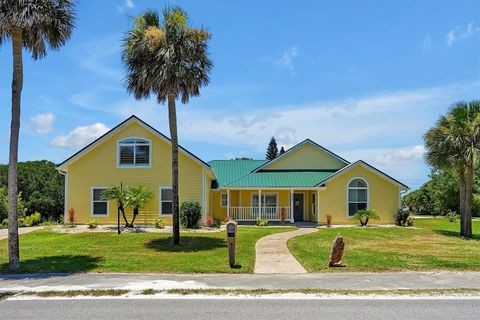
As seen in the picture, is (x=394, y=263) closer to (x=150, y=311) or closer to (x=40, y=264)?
(x=150, y=311)

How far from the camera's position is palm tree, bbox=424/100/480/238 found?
23.0m

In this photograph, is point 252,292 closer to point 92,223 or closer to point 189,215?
point 189,215

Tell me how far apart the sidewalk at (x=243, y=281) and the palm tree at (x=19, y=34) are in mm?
1778

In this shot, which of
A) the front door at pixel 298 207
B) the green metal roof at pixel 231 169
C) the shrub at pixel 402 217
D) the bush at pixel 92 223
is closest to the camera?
the bush at pixel 92 223

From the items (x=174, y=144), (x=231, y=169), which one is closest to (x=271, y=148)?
(x=231, y=169)

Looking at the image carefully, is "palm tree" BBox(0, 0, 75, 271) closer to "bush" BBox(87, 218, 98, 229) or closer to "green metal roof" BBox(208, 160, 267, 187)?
"bush" BBox(87, 218, 98, 229)

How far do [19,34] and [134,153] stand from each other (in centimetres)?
1402

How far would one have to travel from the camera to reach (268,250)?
16.3 meters

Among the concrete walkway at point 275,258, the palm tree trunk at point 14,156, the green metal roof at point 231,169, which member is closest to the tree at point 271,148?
the green metal roof at point 231,169

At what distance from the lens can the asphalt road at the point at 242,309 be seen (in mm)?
7793

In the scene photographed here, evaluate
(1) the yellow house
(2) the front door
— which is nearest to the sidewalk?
(1) the yellow house

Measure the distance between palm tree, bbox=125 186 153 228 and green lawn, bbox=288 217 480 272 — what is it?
9073 millimetres

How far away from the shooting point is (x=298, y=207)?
106 feet

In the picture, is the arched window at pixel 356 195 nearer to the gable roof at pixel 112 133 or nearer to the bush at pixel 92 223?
the gable roof at pixel 112 133
